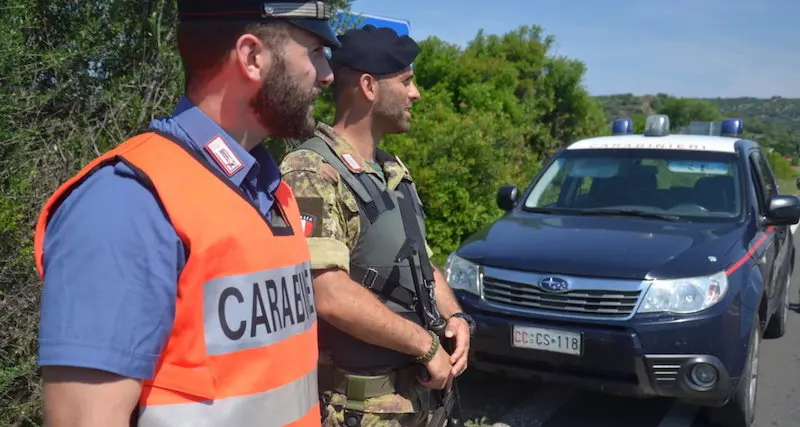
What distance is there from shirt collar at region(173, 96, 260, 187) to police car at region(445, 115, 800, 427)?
2.99 m

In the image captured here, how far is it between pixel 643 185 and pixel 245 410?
15.0ft

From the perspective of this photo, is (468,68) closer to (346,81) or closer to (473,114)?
(473,114)

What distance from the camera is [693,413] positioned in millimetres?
4582

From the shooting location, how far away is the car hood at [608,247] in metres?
4.05

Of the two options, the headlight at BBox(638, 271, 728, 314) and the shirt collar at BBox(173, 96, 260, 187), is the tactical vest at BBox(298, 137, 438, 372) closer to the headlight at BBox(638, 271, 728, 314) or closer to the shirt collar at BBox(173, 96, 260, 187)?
the shirt collar at BBox(173, 96, 260, 187)

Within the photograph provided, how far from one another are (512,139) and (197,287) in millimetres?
8153

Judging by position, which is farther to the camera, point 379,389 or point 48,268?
point 379,389

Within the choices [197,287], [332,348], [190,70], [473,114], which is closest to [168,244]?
[197,287]

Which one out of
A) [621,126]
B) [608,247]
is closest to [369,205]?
[608,247]

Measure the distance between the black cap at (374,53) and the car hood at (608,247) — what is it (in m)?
2.10

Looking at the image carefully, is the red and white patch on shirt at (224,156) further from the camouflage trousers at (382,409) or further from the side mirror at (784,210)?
the side mirror at (784,210)

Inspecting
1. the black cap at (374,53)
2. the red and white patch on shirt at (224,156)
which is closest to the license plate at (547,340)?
the black cap at (374,53)

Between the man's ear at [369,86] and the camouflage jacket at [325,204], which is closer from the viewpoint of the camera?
the camouflage jacket at [325,204]

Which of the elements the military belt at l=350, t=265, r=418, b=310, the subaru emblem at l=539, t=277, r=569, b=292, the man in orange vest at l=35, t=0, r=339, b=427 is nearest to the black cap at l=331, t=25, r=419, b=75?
the military belt at l=350, t=265, r=418, b=310
